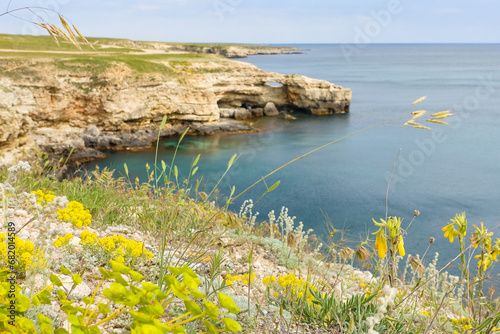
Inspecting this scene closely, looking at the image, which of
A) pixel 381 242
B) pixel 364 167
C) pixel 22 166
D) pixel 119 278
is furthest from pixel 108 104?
pixel 119 278

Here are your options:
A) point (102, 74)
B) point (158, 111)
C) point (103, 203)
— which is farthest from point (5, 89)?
point (103, 203)

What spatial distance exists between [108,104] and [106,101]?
0.61 feet

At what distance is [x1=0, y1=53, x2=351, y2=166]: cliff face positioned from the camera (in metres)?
18.9

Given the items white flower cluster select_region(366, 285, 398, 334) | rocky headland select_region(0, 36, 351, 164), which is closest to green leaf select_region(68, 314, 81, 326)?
white flower cluster select_region(366, 285, 398, 334)

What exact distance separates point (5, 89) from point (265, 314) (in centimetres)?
1911

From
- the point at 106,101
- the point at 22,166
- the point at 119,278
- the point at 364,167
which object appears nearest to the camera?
the point at 119,278

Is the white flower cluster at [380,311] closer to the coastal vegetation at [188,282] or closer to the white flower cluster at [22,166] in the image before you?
the coastal vegetation at [188,282]

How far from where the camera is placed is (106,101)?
70.8 ft

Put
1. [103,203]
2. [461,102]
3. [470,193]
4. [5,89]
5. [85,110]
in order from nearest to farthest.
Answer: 1. [103,203]
2. [470,193]
3. [5,89]
4. [85,110]
5. [461,102]

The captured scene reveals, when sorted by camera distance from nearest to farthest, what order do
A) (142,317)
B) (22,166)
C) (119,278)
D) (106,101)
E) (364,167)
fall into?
(142,317) < (119,278) < (22,166) < (364,167) < (106,101)

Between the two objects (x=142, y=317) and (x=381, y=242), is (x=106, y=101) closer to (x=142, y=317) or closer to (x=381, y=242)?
(x=381, y=242)

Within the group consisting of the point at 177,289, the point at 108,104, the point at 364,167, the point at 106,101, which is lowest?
the point at 364,167

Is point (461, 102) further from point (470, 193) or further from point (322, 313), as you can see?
point (322, 313)

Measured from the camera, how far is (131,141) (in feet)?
70.4
